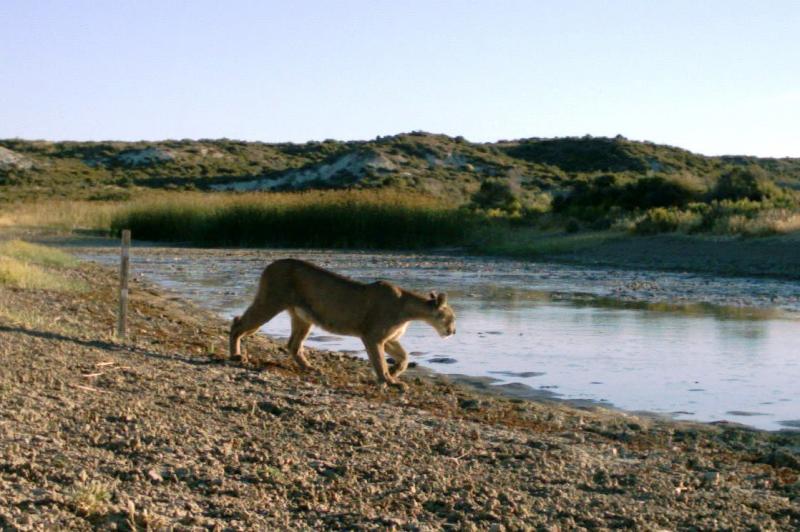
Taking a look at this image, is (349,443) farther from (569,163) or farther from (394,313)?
(569,163)

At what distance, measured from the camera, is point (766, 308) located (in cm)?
2181

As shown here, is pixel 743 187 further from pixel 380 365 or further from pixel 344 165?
pixel 344 165

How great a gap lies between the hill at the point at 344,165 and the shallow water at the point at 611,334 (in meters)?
40.1

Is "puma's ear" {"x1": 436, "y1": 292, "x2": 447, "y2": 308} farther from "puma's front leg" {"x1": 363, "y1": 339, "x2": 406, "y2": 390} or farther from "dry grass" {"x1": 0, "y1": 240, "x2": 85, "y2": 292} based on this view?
"dry grass" {"x1": 0, "y1": 240, "x2": 85, "y2": 292}

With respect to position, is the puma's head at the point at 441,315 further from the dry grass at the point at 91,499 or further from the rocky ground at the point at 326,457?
the dry grass at the point at 91,499

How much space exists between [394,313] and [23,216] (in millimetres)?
46589

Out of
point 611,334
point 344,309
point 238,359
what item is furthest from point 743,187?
point 238,359

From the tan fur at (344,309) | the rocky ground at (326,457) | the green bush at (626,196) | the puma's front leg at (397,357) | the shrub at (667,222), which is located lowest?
the rocky ground at (326,457)

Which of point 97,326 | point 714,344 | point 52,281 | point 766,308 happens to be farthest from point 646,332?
point 52,281

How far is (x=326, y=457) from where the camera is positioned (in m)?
7.71

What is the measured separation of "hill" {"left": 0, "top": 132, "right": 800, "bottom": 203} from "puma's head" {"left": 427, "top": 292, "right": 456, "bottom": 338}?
184ft

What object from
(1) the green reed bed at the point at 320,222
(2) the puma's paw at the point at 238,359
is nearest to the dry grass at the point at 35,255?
(2) the puma's paw at the point at 238,359

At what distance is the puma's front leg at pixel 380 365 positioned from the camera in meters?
11.9

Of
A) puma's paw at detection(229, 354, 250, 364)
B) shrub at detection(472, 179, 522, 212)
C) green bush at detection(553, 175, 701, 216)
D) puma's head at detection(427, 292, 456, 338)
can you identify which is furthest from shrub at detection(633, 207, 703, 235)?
puma's paw at detection(229, 354, 250, 364)
